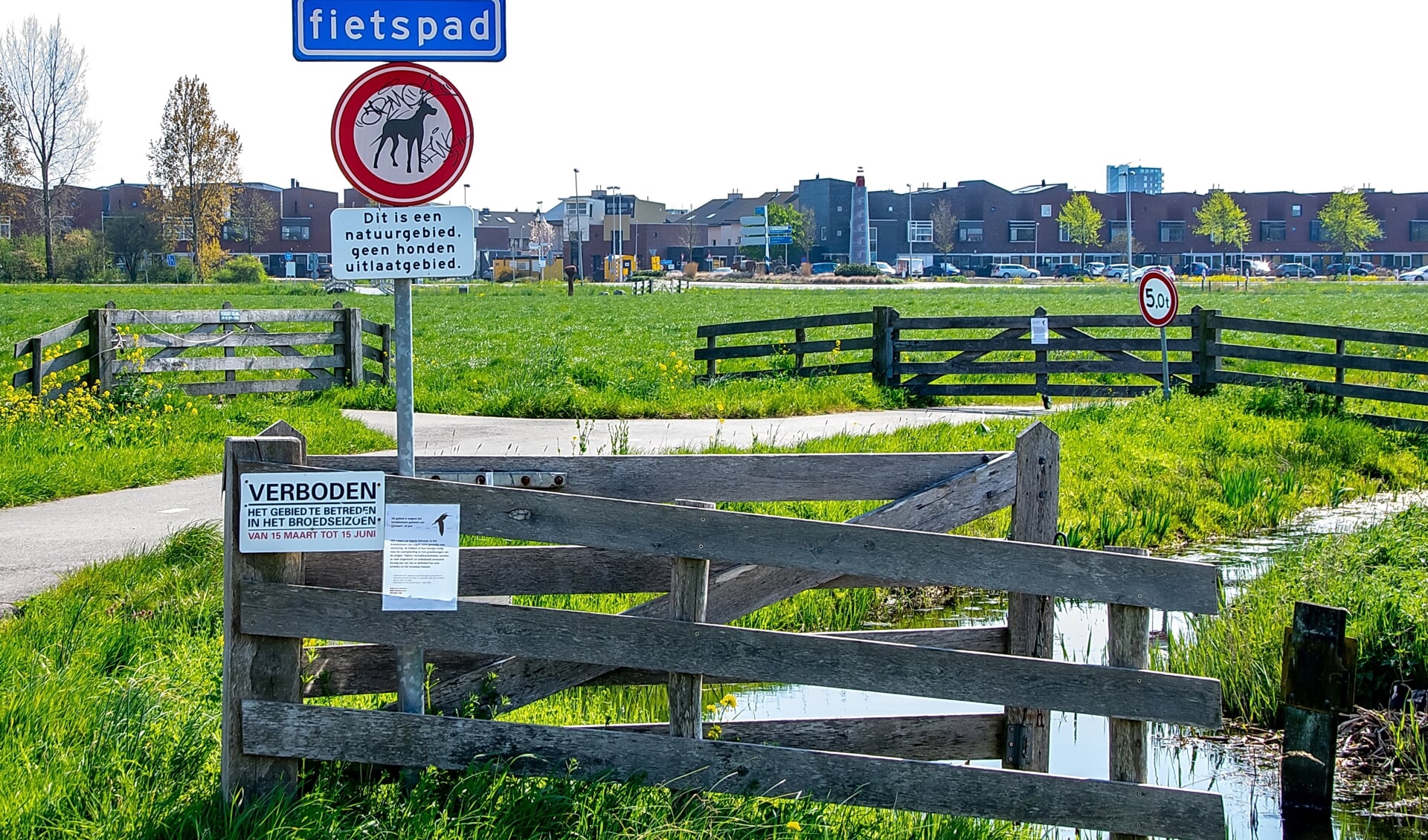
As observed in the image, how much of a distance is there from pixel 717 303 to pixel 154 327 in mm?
38539

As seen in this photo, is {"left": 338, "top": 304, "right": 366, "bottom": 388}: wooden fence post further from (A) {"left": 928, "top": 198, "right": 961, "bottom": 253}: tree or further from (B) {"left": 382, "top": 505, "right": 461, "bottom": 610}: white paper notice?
(A) {"left": 928, "top": 198, "right": 961, "bottom": 253}: tree

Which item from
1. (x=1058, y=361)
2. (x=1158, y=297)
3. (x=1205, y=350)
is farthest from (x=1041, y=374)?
(x=1158, y=297)

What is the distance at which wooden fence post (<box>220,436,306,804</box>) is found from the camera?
13.6 feet

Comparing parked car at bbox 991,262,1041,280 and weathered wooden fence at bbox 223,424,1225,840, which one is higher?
parked car at bbox 991,262,1041,280

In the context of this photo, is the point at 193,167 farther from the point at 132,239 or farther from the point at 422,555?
the point at 422,555

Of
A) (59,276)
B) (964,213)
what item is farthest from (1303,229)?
(59,276)

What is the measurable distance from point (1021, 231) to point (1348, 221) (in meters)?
29.3

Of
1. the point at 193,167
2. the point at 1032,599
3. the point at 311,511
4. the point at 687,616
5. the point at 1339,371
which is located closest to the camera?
the point at 311,511

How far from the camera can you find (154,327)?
55.4 ft

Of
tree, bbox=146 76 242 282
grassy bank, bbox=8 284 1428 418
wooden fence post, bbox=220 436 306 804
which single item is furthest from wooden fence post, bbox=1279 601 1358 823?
tree, bbox=146 76 242 282

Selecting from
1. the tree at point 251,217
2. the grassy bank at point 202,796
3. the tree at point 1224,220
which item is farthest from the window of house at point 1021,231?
the grassy bank at point 202,796

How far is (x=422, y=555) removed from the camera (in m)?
4.22

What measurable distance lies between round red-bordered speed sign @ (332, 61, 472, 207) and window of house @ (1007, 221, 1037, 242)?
124055 millimetres

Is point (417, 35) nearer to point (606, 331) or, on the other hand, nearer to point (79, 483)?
point (79, 483)
